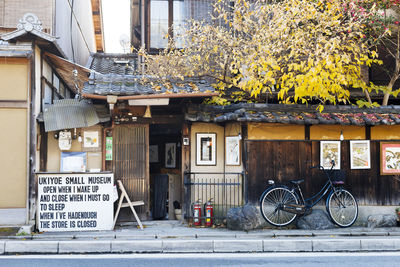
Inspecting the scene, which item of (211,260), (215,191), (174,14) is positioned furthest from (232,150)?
(174,14)

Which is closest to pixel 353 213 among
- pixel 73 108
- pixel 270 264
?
pixel 270 264

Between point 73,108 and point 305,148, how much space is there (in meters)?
6.61

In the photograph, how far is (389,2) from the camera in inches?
508

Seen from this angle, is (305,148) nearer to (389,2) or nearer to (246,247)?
(246,247)

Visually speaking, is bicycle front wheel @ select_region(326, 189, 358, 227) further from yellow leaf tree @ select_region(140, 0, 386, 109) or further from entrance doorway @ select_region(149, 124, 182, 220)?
entrance doorway @ select_region(149, 124, 182, 220)

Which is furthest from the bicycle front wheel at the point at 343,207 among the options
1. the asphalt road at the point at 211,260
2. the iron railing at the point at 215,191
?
the asphalt road at the point at 211,260

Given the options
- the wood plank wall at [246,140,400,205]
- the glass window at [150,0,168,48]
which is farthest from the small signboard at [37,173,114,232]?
the glass window at [150,0,168,48]

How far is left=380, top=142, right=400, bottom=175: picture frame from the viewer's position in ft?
39.1

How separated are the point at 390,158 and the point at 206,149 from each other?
207 inches

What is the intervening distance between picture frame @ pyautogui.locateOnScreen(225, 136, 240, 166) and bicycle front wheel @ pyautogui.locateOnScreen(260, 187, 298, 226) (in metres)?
1.27

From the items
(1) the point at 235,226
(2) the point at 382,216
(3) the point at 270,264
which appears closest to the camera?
(3) the point at 270,264

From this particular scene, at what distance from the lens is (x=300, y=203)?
36.9ft

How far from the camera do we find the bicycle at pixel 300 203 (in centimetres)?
1112

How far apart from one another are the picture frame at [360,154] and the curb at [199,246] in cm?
281
